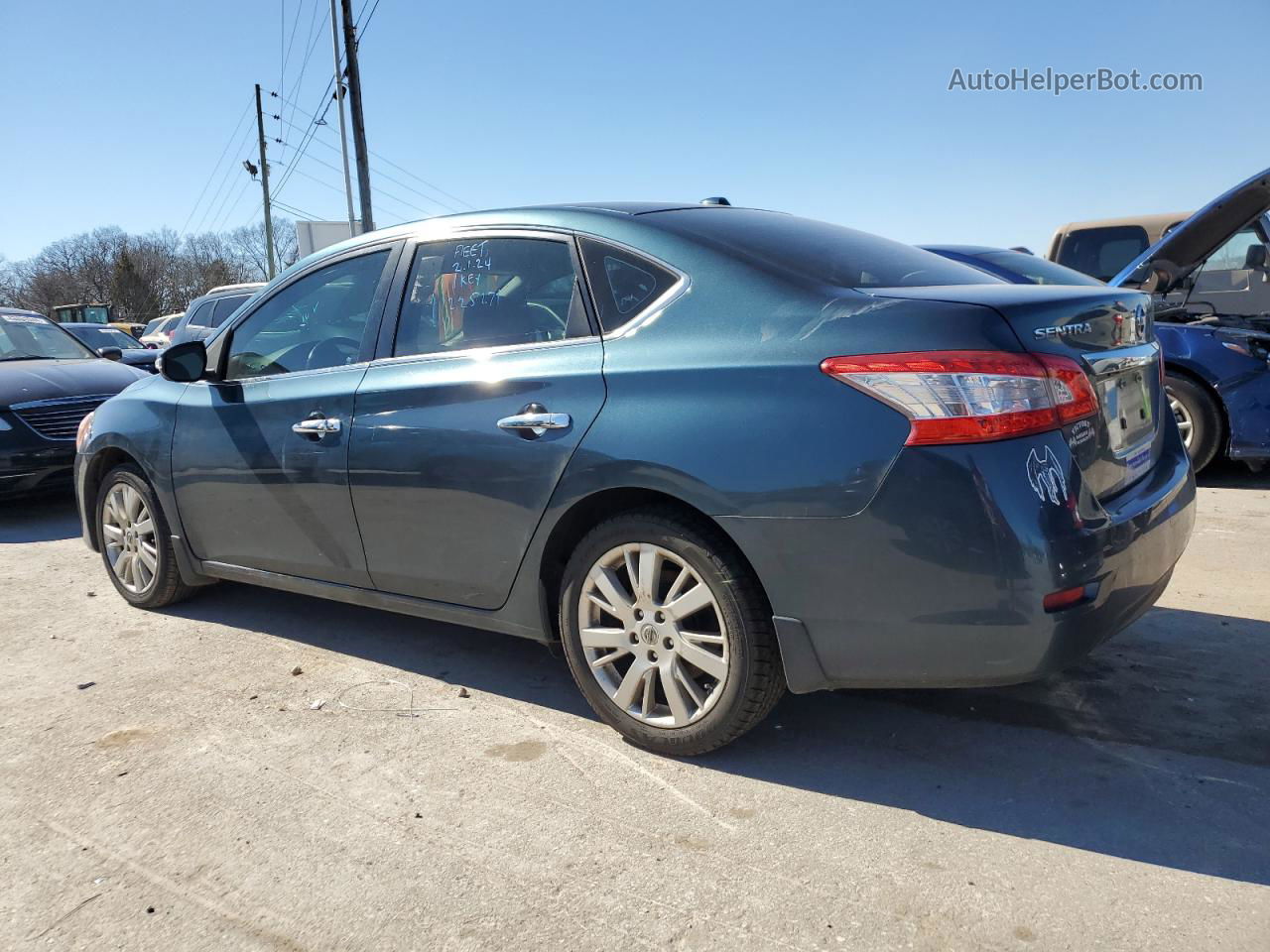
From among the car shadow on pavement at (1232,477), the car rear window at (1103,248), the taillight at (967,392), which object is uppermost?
the car rear window at (1103,248)

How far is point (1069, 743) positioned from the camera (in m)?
3.04

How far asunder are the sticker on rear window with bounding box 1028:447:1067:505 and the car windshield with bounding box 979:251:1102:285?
487cm

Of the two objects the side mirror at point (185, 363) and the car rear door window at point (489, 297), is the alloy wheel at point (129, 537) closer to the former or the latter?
the side mirror at point (185, 363)

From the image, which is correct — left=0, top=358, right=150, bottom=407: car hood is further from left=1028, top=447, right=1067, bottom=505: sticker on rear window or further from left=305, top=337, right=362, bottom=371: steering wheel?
left=1028, top=447, right=1067, bottom=505: sticker on rear window

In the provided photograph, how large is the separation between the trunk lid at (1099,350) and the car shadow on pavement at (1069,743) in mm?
861

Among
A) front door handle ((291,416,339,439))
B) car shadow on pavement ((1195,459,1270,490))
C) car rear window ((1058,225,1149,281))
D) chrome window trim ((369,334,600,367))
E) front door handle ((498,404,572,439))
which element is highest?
car rear window ((1058,225,1149,281))

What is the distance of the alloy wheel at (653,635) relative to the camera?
2.86 metres

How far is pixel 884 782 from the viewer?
286 centimetres

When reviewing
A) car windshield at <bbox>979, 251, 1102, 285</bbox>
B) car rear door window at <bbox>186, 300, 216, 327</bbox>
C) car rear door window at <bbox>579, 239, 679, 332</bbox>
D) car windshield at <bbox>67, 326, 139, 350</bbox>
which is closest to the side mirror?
car rear door window at <bbox>579, 239, 679, 332</bbox>

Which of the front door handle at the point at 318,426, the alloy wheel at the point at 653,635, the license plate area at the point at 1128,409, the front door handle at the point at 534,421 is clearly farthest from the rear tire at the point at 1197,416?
the front door handle at the point at 318,426

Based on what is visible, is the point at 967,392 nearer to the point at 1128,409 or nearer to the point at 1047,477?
the point at 1047,477

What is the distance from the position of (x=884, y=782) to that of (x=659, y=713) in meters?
0.70

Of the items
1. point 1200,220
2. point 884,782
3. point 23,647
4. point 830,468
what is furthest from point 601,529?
point 1200,220

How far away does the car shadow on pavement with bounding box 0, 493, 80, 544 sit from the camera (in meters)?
6.93
